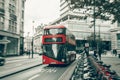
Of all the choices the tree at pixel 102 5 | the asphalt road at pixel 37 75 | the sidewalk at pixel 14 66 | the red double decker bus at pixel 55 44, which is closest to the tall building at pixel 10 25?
the sidewalk at pixel 14 66

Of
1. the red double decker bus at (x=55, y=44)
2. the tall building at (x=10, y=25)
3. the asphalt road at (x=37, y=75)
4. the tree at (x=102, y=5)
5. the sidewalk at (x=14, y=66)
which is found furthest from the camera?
the tall building at (x=10, y=25)

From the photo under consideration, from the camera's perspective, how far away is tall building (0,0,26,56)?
45.6m

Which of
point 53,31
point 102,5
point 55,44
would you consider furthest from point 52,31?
point 102,5

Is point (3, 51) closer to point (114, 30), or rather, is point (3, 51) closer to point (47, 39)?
point (47, 39)

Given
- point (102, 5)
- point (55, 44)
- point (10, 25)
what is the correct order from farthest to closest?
1. point (10, 25)
2. point (55, 44)
3. point (102, 5)

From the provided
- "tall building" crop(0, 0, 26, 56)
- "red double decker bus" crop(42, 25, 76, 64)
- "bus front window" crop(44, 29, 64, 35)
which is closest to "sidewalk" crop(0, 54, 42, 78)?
"red double decker bus" crop(42, 25, 76, 64)

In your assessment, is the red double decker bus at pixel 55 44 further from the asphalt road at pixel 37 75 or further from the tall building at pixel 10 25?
the tall building at pixel 10 25

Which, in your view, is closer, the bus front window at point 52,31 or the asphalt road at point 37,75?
the asphalt road at point 37,75

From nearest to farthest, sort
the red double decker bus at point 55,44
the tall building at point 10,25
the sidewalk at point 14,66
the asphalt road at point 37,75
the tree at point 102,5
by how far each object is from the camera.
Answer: the tree at point 102,5 → the asphalt road at point 37,75 → the sidewalk at point 14,66 → the red double decker bus at point 55,44 → the tall building at point 10,25

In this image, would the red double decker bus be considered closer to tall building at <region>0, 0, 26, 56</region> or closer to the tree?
the tree

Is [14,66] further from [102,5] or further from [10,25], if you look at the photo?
[10,25]

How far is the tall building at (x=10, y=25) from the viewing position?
45.6 m

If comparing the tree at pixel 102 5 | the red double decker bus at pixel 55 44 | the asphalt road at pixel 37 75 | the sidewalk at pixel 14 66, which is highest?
the tree at pixel 102 5

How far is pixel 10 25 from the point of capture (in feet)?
163
